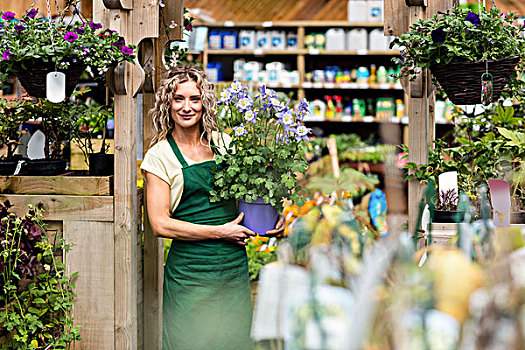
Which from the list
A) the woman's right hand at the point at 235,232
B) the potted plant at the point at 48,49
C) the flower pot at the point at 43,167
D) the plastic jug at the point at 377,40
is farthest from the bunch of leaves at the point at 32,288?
the plastic jug at the point at 377,40

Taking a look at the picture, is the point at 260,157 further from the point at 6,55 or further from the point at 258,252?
the point at 258,252

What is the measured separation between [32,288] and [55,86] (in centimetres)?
79

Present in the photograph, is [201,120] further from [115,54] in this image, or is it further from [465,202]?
[465,202]

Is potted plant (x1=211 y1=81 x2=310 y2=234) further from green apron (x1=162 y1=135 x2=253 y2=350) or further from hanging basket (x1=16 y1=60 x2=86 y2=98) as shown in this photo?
hanging basket (x1=16 y1=60 x2=86 y2=98)

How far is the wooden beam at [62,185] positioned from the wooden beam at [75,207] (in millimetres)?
26

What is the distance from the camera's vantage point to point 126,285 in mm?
2531

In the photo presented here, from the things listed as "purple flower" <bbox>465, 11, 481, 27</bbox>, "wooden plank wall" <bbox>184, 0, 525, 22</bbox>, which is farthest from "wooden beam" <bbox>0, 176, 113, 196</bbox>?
"wooden plank wall" <bbox>184, 0, 525, 22</bbox>

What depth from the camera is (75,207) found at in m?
2.53

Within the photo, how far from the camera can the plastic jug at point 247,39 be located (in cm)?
707

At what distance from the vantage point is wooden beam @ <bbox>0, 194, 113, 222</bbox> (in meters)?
2.53

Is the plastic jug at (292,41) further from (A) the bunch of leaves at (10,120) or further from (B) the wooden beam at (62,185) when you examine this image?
(B) the wooden beam at (62,185)

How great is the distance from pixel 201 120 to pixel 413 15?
0.96 m

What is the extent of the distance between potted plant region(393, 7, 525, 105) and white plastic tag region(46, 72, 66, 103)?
1266 mm

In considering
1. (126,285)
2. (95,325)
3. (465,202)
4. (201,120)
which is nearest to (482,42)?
(201,120)
